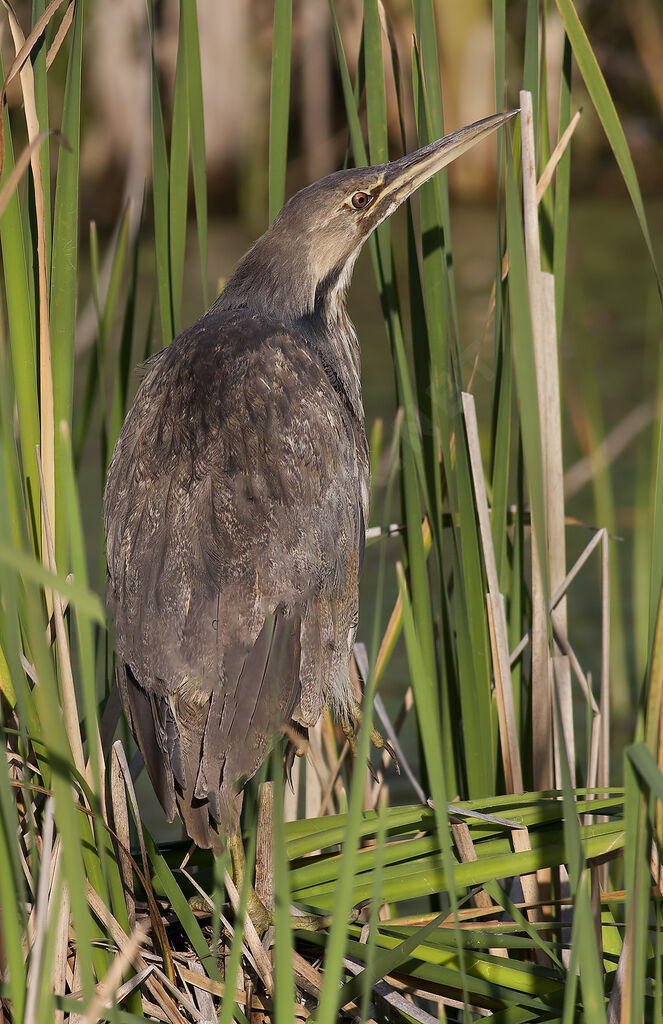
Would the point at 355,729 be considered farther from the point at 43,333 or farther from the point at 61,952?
the point at 43,333

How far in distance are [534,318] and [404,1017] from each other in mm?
810

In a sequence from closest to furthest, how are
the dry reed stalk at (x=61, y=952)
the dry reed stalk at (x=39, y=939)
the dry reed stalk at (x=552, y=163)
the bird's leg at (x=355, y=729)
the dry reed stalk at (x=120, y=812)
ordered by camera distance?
the dry reed stalk at (x=39, y=939), the dry reed stalk at (x=61, y=952), the dry reed stalk at (x=120, y=812), the dry reed stalk at (x=552, y=163), the bird's leg at (x=355, y=729)

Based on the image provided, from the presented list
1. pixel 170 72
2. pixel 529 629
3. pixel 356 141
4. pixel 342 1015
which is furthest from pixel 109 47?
pixel 342 1015

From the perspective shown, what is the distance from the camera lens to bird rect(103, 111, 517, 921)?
123 cm

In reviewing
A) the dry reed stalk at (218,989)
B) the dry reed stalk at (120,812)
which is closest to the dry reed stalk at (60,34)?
the dry reed stalk at (120,812)

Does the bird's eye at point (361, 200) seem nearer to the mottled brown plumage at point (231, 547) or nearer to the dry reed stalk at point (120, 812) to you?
the mottled brown plumage at point (231, 547)

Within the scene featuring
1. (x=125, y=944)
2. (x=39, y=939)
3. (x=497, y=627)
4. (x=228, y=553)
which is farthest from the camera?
(x=497, y=627)

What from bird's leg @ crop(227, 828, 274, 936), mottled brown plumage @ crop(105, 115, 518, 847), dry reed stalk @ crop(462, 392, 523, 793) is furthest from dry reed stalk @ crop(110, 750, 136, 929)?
dry reed stalk @ crop(462, 392, 523, 793)

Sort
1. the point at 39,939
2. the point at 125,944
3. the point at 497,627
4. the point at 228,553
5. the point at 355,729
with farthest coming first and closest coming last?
1. the point at 355,729
2. the point at 497,627
3. the point at 228,553
4. the point at 125,944
5. the point at 39,939

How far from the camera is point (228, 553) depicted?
49.4 inches

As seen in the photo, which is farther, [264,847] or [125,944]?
[264,847]

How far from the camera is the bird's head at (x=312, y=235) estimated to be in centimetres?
157

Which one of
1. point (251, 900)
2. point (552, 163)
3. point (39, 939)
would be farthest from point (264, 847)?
point (552, 163)

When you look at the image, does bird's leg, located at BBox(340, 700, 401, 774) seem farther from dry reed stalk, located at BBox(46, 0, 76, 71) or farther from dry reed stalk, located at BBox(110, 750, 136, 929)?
dry reed stalk, located at BBox(46, 0, 76, 71)
